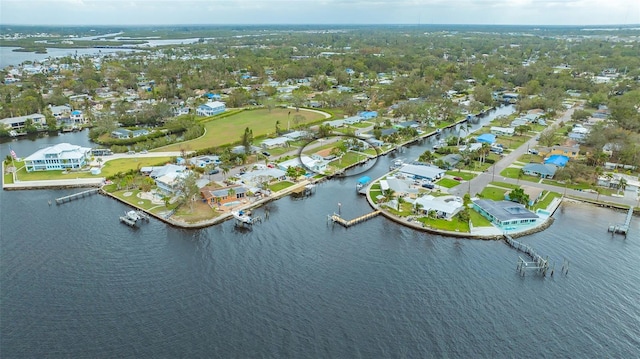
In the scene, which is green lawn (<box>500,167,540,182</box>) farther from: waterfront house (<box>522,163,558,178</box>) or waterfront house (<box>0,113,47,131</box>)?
waterfront house (<box>0,113,47,131</box>)

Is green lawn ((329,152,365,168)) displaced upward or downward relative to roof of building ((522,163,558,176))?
downward

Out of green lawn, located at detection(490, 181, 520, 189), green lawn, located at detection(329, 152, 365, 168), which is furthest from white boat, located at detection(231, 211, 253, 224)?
green lawn, located at detection(490, 181, 520, 189)

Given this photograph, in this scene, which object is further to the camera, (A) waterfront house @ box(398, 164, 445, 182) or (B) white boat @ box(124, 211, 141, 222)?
(A) waterfront house @ box(398, 164, 445, 182)

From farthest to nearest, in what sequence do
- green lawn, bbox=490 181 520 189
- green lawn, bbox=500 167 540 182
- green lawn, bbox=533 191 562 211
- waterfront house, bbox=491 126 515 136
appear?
waterfront house, bbox=491 126 515 136 < green lawn, bbox=500 167 540 182 < green lawn, bbox=490 181 520 189 < green lawn, bbox=533 191 562 211

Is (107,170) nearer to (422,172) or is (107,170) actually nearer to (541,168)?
(422,172)

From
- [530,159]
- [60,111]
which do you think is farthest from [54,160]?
[530,159]

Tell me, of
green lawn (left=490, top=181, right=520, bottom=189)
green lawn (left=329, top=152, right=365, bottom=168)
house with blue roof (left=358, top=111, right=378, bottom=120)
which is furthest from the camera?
house with blue roof (left=358, top=111, right=378, bottom=120)

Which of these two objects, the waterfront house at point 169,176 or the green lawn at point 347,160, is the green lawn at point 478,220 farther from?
the waterfront house at point 169,176
